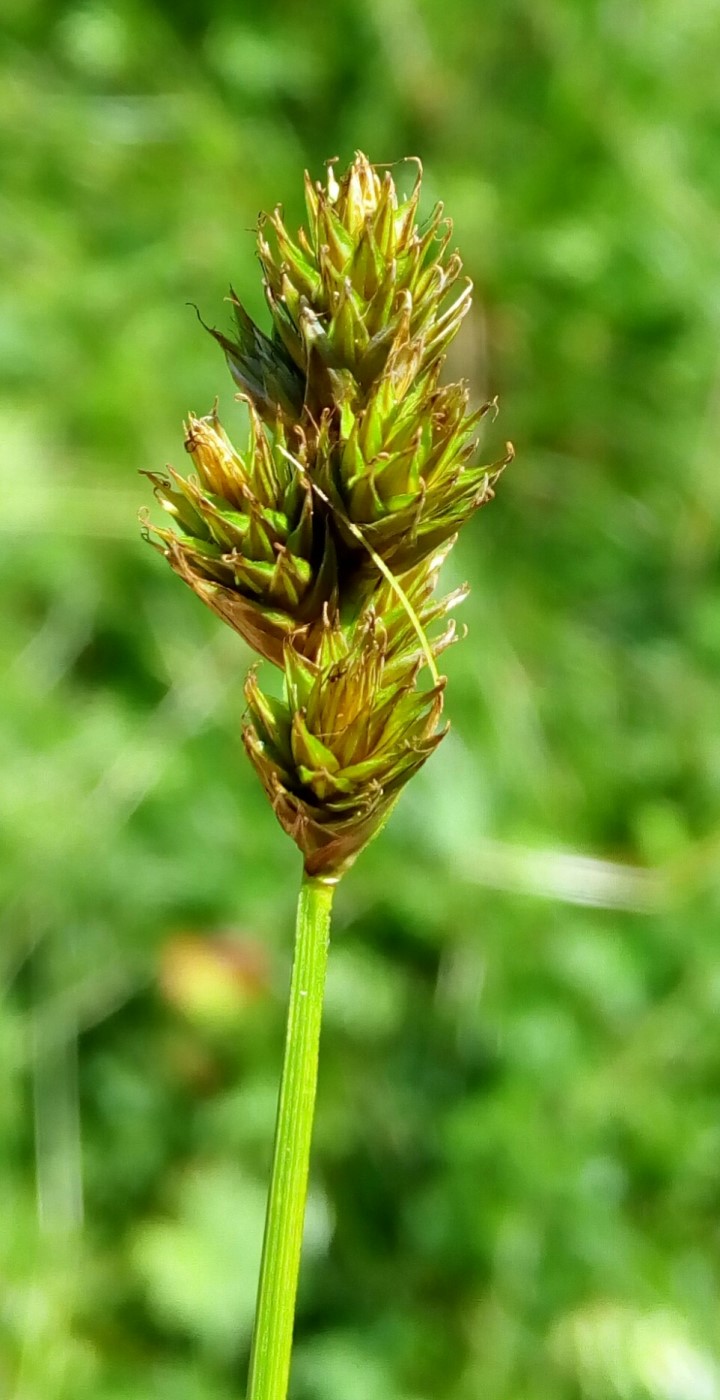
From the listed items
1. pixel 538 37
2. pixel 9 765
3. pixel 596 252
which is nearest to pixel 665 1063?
pixel 9 765

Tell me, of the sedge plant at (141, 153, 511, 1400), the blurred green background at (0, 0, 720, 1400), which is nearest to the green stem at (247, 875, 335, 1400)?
the sedge plant at (141, 153, 511, 1400)

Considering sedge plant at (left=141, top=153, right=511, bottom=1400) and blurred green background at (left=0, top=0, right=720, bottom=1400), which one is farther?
blurred green background at (left=0, top=0, right=720, bottom=1400)

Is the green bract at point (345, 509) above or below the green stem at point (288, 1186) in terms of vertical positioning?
above

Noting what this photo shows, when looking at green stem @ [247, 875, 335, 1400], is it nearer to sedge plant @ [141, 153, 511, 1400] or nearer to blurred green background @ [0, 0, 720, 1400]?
sedge plant @ [141, 153, 511, 1400]

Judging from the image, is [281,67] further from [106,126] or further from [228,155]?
[106,126]

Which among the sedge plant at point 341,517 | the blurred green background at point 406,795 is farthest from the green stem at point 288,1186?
the blurred green background at point 406,795

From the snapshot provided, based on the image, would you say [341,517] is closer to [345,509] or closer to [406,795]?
[345,509]

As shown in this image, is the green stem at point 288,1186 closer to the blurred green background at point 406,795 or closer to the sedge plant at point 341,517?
the sedge plant at point 341,517

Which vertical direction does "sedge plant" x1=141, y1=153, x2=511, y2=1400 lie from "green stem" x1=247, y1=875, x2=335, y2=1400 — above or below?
above
